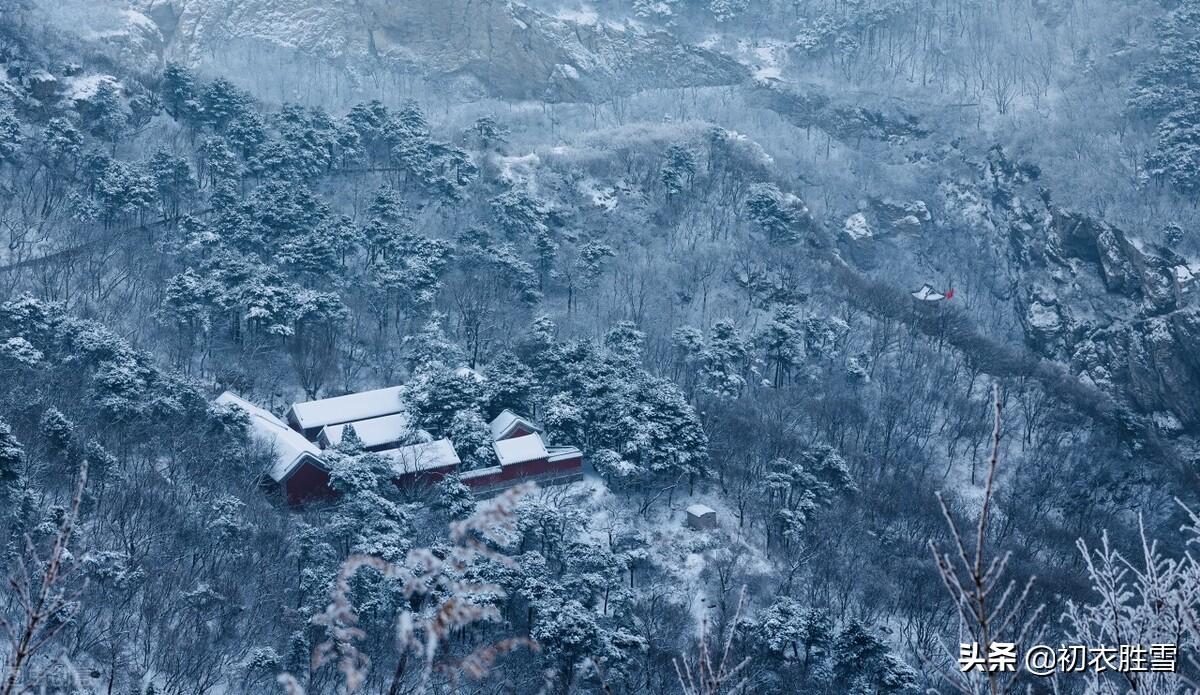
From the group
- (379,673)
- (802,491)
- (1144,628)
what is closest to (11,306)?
(379,673)

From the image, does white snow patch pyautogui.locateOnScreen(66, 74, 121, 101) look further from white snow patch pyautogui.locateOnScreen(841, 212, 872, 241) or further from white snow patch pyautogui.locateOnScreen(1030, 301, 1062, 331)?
white snow patch pyautogui.locateOnScreen(1030, 301, 1062, 331)

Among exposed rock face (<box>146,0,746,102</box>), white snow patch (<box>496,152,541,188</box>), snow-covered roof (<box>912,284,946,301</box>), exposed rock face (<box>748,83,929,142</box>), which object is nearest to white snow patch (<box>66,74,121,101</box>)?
white snow patch (<box>496,152,541,188</box>)

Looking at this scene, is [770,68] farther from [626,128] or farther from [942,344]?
[942,344]

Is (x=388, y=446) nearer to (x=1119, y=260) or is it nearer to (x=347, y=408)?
(x=347, y=408)

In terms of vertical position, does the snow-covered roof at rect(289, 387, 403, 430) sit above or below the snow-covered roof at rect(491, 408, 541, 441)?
below

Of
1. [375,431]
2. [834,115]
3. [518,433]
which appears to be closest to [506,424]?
[518,433]
